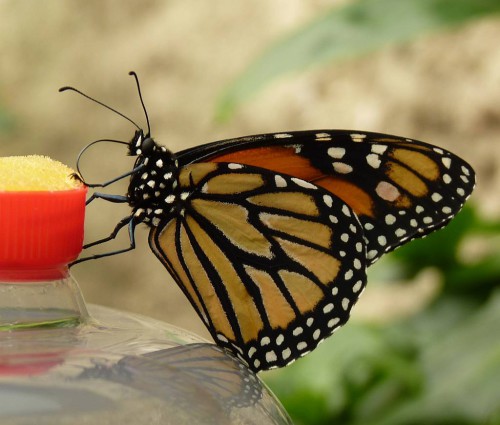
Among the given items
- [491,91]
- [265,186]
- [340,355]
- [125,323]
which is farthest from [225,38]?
[125,323]

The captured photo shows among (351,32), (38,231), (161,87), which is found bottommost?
(161,87)

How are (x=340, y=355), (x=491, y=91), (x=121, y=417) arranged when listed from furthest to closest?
(x=491, y=91) < (x=340, y=355) < (x=121, y=417)

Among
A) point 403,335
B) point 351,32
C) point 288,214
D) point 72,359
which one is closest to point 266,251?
point 288,214

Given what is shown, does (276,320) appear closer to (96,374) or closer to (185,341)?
(185,341)

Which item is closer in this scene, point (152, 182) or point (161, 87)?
point (152, 182)

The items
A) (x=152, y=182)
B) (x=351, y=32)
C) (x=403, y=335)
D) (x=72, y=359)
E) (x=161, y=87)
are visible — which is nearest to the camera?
(x=72, y=359)

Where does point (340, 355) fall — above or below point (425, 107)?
below

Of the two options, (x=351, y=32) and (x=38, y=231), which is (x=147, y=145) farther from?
(x=351, y=32)
